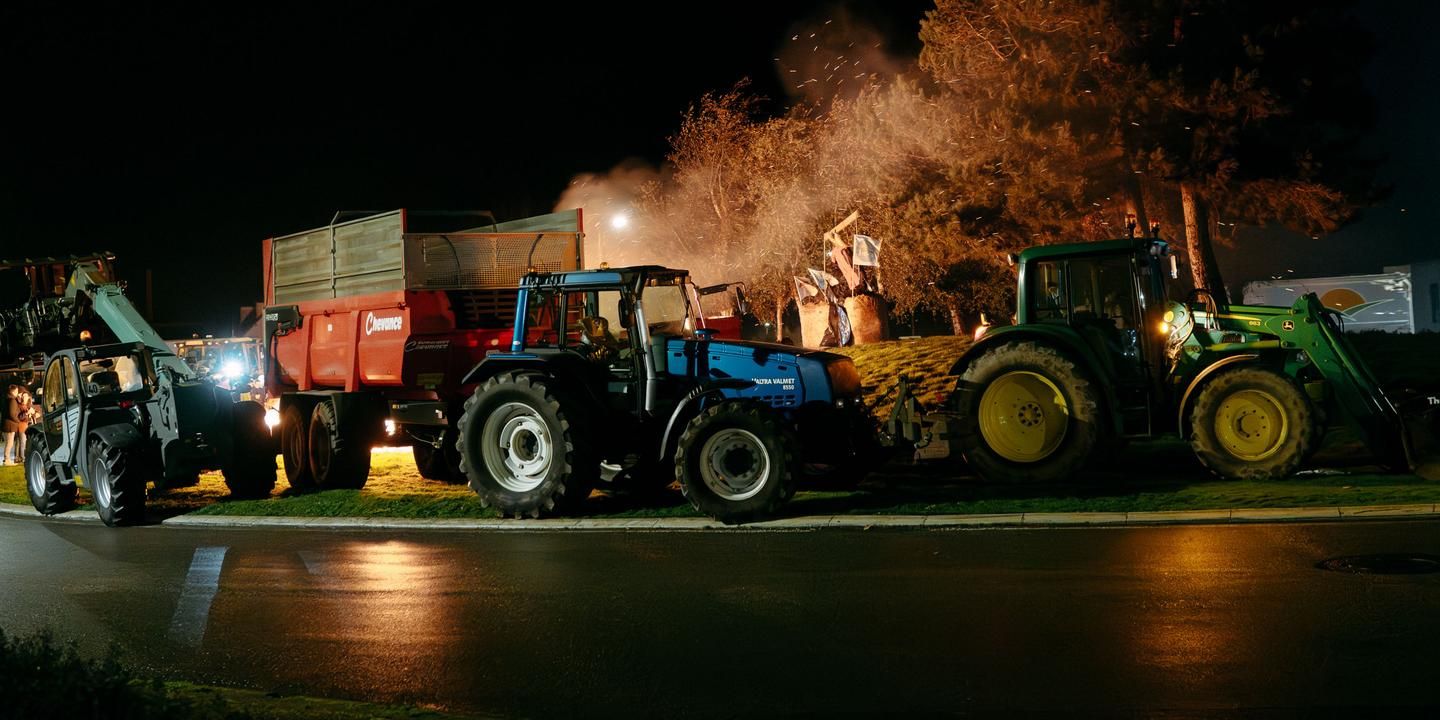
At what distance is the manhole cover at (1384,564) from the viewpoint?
927cm

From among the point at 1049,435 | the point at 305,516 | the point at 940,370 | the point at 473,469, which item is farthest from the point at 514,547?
the point at 940,370

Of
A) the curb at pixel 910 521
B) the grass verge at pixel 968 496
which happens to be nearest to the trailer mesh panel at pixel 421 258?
the grass verge at pixel 968 496

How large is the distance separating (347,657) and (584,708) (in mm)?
1980

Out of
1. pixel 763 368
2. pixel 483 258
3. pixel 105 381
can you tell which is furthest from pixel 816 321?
pixel 763 368

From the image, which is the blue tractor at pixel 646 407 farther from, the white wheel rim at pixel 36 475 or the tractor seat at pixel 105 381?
the white wheel rim at pixel 36 475

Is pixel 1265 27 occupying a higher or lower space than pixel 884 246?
higher

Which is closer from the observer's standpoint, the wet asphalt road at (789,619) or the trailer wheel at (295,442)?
the wet asphalt road at (789,619)

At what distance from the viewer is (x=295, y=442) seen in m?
19.0

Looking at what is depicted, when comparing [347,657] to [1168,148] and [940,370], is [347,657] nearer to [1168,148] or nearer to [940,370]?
[940,370]

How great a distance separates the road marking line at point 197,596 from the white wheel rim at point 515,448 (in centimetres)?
288

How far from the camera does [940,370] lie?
79.8 ft

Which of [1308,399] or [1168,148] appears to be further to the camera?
[1168,148]

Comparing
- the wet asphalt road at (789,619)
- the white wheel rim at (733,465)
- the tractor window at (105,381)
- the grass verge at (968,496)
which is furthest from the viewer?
the tractor window at (105,381)

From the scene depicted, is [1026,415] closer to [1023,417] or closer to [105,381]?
[1023,417]
